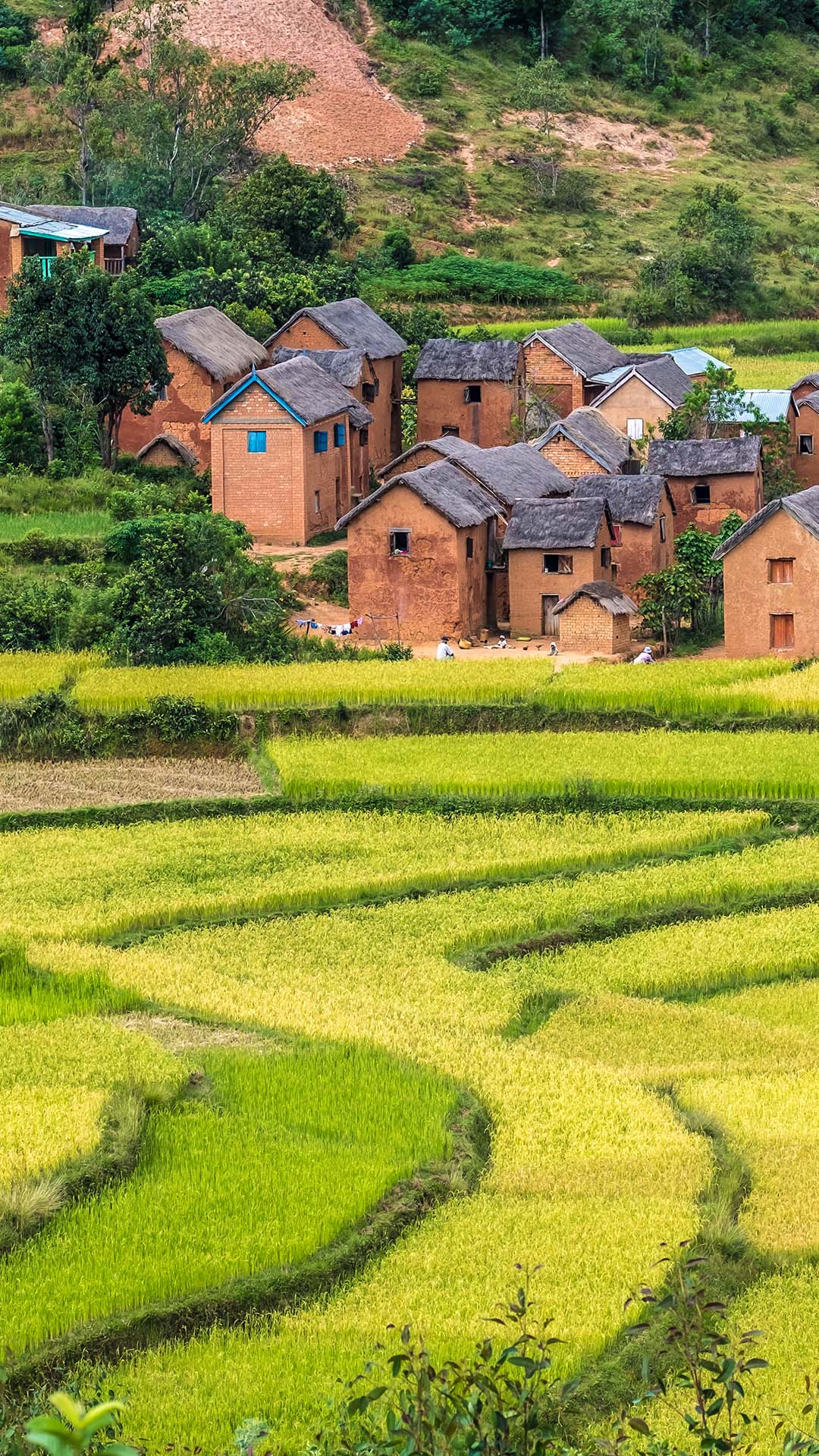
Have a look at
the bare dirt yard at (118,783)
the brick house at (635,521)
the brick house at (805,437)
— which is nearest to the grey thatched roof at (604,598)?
the brick house at (635,521)

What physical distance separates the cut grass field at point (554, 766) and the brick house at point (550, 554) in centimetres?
767

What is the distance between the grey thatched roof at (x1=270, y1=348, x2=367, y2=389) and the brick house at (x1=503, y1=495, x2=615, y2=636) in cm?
883

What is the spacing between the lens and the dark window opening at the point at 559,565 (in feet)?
131

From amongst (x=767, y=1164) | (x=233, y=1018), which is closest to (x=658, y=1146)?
(x=767, y=1164)

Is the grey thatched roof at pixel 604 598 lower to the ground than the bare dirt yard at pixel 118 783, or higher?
higher

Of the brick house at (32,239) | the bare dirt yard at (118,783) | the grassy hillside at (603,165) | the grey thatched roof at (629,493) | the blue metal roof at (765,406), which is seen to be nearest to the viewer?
the bare dirt yard at (118,783)

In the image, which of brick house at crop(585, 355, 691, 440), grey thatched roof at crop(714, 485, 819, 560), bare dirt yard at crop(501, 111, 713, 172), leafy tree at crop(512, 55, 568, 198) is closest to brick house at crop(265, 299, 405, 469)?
brick house at crop(585, 355, 691, 440)

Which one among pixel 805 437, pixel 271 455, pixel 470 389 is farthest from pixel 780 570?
pixel 470 389

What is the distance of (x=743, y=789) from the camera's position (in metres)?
29.6

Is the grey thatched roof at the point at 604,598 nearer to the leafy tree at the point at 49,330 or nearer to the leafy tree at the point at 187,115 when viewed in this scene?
the leafy tree at the point at 49,330

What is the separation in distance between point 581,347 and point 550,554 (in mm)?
14323

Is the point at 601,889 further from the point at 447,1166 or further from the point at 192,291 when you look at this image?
the point at 192,291

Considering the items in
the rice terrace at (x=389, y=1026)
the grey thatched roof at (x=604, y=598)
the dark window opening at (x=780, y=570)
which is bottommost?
the rice terrace at (x=389, y=1026)

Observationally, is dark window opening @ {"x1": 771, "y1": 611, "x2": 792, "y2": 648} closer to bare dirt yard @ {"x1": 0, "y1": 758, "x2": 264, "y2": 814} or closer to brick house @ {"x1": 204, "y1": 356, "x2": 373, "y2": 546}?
bare dirt yard @ {"x1": 0, "y1": 758, "x2": 264, "y2": 814}
